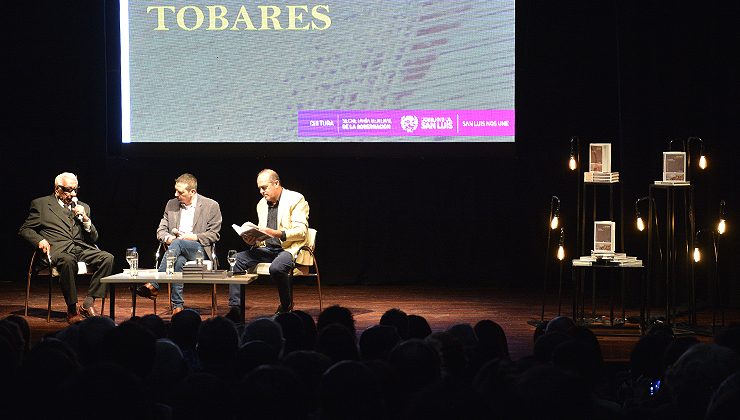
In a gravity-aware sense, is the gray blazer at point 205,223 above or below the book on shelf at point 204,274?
above

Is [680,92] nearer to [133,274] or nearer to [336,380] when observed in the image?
[133,274]

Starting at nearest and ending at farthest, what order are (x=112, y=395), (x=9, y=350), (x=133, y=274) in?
(x=112, y=395)
(x=9, y=350)
(x=133, y=274)

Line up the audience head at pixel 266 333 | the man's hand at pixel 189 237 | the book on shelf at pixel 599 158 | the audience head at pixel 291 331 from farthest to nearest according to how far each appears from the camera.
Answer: the man's hand at pixel 189 237, the book on shelf at pixel 599 158, the audience head at pixel 291 331, the audience head at pixel 266 333

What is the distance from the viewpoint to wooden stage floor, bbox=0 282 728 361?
21.4ft

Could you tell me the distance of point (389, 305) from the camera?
7.77m

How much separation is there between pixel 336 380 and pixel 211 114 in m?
6.22

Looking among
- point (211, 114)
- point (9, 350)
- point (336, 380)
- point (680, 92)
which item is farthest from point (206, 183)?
point (336, 380)

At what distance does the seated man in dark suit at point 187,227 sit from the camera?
7121mm

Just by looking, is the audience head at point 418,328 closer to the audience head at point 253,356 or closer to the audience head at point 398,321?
the audience head at point 398,321

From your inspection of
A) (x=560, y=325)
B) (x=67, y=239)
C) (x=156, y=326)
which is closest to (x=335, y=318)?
(x=156, y=326)

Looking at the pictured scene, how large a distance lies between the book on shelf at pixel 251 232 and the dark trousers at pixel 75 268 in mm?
1115

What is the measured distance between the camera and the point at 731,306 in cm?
790

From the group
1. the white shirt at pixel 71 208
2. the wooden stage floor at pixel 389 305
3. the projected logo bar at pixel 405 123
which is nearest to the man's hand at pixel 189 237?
the wooden stage floor at pixel 389 305

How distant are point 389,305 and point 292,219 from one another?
1.21 m
